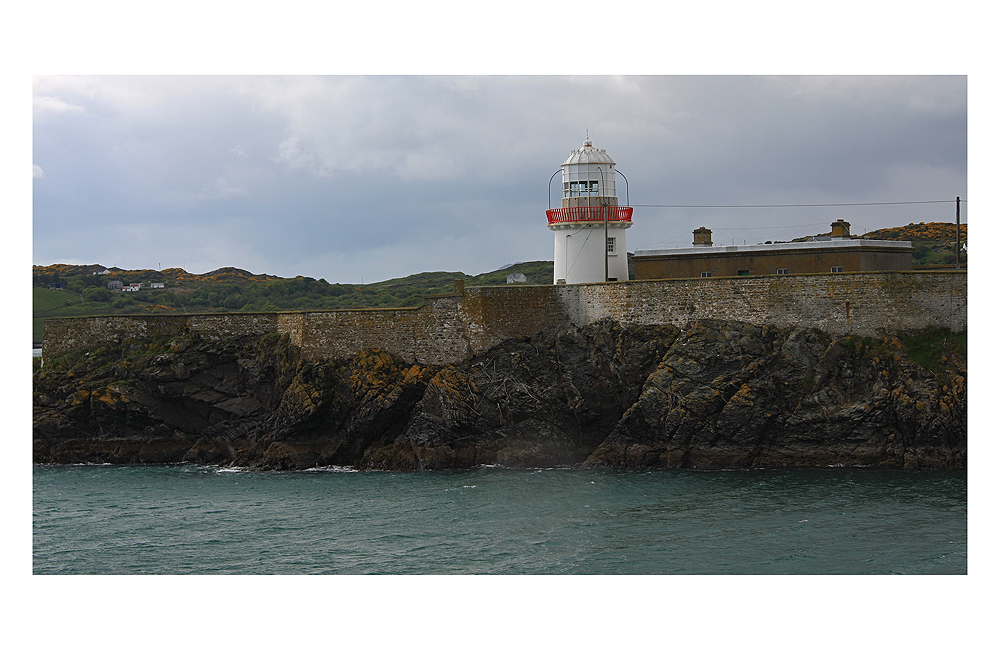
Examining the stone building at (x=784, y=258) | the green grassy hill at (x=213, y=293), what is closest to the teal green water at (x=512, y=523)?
the stone building at (x=784, y=258)

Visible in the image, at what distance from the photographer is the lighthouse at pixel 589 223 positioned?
3034 cm

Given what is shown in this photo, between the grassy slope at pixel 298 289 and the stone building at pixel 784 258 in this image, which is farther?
the grassy slope at pixel 298 289

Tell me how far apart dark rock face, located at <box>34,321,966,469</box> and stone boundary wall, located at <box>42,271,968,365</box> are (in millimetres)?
475

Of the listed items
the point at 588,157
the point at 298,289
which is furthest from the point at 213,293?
the point at 588,157

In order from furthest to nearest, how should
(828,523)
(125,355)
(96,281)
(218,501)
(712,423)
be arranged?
(96,281)
(125,355)
(712,423)
(218,501)
(828,523)

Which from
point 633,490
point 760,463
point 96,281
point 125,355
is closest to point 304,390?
point 125,355

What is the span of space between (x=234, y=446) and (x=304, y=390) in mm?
2884

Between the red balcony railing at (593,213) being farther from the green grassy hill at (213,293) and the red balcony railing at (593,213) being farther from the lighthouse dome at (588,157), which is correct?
the green grassy hill at (213,293)

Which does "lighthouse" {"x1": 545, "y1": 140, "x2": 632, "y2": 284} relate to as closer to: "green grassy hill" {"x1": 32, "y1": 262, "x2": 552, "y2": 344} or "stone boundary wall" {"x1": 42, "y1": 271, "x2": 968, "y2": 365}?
"stone boundary wall" {"x1": 42, "y1": 271, "x2": 968, "y2": 365}

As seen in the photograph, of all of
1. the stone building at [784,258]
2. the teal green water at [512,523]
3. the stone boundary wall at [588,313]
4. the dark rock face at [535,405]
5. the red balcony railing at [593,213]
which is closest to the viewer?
the teal green water at [512,523]

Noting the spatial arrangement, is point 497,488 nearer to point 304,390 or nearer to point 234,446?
point 304,390

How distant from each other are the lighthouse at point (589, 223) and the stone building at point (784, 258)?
53.8 inches

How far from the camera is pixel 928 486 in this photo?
21266mm

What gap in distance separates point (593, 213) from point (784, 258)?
20.3 ft
